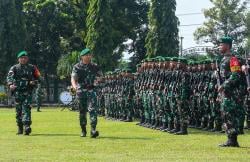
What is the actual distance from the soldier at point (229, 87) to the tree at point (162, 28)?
34.3 metres

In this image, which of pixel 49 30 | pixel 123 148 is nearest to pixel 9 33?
pixel 49 30

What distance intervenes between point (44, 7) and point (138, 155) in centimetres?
4985

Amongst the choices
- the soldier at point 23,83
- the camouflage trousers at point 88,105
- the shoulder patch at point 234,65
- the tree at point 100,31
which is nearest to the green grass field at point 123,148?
the camouflage trousers at point 88,105

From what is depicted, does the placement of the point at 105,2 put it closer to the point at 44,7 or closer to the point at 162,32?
the point at 162,32

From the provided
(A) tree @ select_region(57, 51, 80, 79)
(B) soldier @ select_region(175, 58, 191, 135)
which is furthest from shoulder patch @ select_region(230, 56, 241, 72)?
(A) tree @ select_region(57, 51, 80, 79)

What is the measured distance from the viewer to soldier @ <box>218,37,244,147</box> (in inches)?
464

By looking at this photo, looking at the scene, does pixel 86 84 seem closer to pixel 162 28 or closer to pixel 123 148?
pixel 123 148

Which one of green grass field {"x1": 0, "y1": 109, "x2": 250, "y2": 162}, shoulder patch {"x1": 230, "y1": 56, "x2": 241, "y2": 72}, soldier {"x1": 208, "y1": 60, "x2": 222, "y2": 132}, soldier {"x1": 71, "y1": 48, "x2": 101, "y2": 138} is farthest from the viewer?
soldier {"x1": 208, "y1": 60, "x2": 222, "y2": 132}

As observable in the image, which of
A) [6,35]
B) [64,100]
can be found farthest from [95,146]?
[6,35]

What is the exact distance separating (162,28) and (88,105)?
107 ft

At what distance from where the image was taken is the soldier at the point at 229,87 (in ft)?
38.7

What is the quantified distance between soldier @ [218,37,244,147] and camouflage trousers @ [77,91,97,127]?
350 cm

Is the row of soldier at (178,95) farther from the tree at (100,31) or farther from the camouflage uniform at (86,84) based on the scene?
the tree at (100,31)

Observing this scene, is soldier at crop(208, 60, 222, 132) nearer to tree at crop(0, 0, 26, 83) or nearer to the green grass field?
the green grass field
